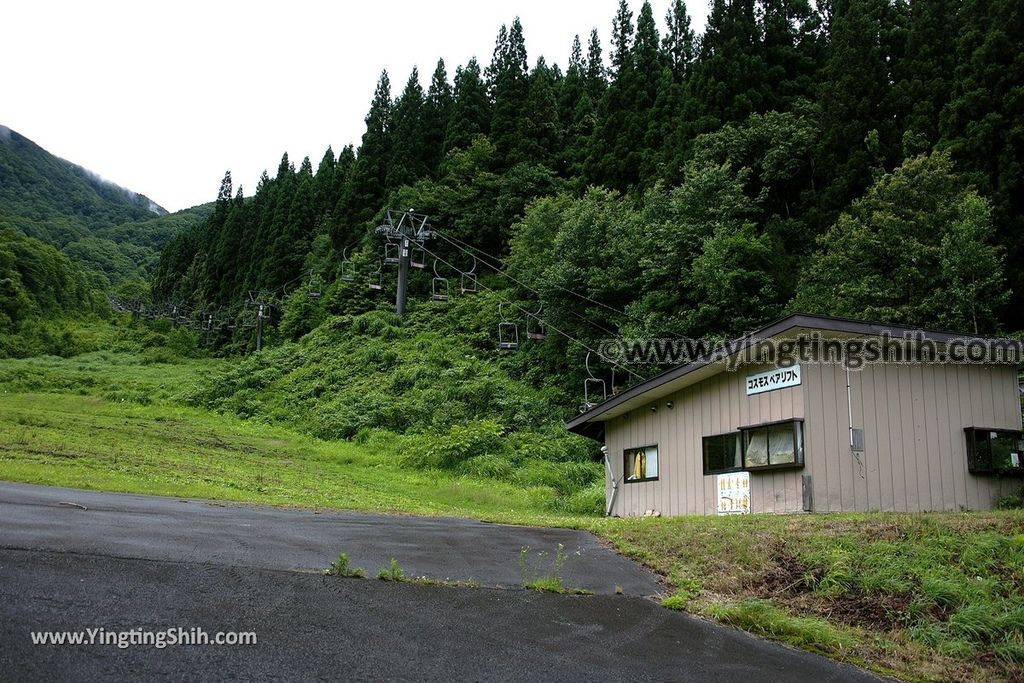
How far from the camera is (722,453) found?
14.1m

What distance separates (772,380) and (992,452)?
4.04 m

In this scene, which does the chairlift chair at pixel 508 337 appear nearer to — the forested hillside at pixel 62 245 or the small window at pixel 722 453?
the small window at pixel 722 453

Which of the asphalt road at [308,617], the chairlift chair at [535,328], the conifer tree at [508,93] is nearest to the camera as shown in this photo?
the asphalt road at [308,617]

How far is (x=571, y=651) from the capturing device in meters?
5.54

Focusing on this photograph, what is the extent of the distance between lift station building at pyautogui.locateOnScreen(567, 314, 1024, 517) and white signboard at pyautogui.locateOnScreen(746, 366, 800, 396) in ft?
0.06

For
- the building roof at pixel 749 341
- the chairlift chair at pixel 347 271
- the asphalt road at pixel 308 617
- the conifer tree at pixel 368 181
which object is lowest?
the asphalt road at pixel 308 617

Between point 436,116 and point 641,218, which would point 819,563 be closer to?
point 641,218

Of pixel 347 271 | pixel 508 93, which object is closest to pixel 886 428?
pixel 347 271

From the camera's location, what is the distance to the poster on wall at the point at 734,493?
13.5 m

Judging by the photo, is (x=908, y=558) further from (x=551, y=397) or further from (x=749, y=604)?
(x=551, y=397)

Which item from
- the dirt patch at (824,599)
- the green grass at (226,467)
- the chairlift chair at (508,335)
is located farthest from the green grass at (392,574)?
the chairlift chair at (508,335)

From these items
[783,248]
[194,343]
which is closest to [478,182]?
[783,248]

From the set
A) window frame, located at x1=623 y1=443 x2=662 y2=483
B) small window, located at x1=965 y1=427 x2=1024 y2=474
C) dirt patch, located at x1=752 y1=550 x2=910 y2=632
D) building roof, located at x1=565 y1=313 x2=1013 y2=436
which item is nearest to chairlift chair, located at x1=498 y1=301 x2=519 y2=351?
building roof, located at x1=565 y1=313 x2=1013 y2=436

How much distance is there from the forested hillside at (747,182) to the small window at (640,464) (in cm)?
634
